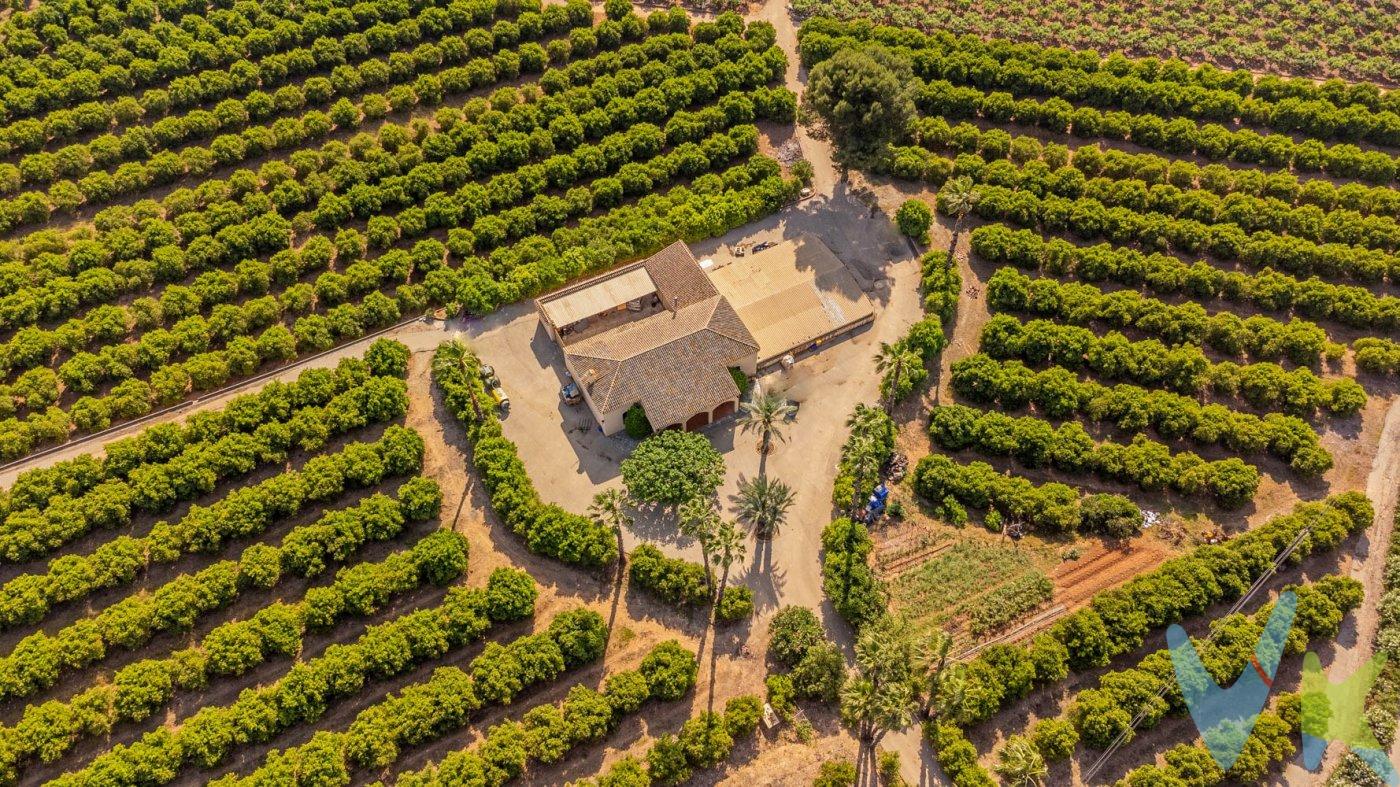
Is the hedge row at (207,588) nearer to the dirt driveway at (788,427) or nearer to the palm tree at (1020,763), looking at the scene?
the dirt driveway at (788,427)

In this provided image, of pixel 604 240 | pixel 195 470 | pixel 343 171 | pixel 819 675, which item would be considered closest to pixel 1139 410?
pixel 819 675

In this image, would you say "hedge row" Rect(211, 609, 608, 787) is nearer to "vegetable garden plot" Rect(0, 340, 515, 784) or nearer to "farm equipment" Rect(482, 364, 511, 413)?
"vegetable garden plot" Rect(0, 340, 515, 784)

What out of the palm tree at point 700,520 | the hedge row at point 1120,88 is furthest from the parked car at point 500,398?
the hedge row at point 1120,88

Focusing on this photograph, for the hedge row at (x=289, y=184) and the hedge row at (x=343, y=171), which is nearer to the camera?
the hedge row at (x=289, y=184)

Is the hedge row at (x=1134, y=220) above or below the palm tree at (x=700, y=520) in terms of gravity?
above

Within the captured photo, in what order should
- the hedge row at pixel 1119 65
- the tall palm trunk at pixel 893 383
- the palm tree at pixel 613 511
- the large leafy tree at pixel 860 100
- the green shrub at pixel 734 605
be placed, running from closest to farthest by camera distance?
the palm tree at pixel 613 511, the green shrub at pixel 734 605, the tall palm trunk at pixel 893 383, the large leafy tree at pixel 860 100, the hedge row at pixel 1119 65

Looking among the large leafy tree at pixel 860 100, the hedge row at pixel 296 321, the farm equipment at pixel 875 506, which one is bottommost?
the farm equipment at pixel 875 506
